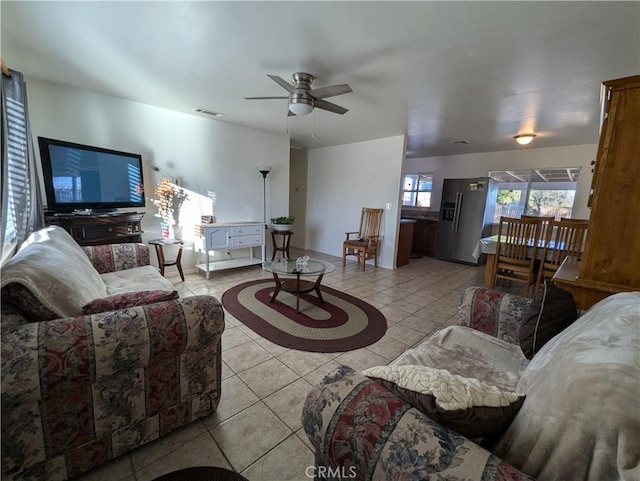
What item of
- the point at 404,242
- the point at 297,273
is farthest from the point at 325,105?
the point at 404,242

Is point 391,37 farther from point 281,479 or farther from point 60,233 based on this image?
point 60,233

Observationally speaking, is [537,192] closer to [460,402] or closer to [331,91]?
[331,91]

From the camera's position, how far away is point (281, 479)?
1248 millimetres

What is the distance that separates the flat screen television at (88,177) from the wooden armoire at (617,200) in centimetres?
429

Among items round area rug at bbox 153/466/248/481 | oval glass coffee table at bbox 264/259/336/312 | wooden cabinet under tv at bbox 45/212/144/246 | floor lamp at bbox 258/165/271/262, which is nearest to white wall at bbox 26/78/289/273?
floor lamp at bbox 258/165/271/262

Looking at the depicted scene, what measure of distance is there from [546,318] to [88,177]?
413 cm

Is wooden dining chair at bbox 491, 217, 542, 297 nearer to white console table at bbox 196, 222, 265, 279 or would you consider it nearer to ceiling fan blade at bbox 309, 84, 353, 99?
ceiling fan blade at bbox 309, 84, 353, 99

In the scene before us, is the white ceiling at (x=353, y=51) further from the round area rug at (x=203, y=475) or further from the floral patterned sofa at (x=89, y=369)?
the round area rug at (x=203, y=475)

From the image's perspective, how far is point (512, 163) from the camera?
17.7 ft

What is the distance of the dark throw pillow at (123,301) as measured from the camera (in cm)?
127

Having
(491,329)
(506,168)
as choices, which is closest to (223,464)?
(491,329)

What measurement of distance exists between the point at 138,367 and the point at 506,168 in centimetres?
663

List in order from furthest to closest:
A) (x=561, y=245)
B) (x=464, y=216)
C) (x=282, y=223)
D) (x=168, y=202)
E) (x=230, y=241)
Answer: (x=464, y=216), (x=282, y=223), (x=230, y=241), (x=168, y=202), (x=561, y=245)

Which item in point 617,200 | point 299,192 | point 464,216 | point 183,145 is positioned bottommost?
point 464,216
